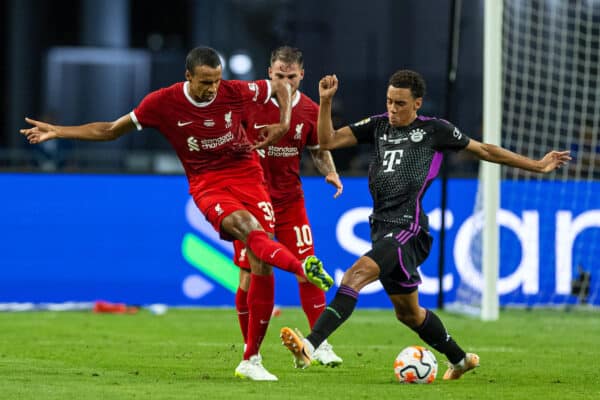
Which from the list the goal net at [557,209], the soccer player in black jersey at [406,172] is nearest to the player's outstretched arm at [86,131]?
the soccer player in black jersey at [406,172]

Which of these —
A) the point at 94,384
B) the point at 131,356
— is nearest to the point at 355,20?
the point at 131,356

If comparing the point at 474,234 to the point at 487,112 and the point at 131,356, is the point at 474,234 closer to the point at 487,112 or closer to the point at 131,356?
the point at 487,112

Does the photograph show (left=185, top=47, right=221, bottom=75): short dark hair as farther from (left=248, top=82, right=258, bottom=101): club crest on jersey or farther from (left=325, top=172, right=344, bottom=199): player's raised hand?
(left=325, top=172, right=344, bottom=199): player's raised hand

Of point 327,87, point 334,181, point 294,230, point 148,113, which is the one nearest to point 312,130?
point 334,181

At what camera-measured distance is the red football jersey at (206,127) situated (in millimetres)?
8656

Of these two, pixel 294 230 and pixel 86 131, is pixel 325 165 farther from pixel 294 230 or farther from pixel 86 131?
pixel 86 131

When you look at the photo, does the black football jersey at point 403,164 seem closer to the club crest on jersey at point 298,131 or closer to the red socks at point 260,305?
the red socks at point 260,305

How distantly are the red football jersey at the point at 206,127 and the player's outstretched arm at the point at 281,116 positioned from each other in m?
0.15

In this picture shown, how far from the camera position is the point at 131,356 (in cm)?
991

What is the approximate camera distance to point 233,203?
332 inches

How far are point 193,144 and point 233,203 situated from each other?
539 mm

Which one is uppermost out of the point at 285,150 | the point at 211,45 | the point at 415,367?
the point at 211,45

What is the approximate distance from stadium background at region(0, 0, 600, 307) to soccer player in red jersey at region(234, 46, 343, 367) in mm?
4730

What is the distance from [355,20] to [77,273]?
8.12m
